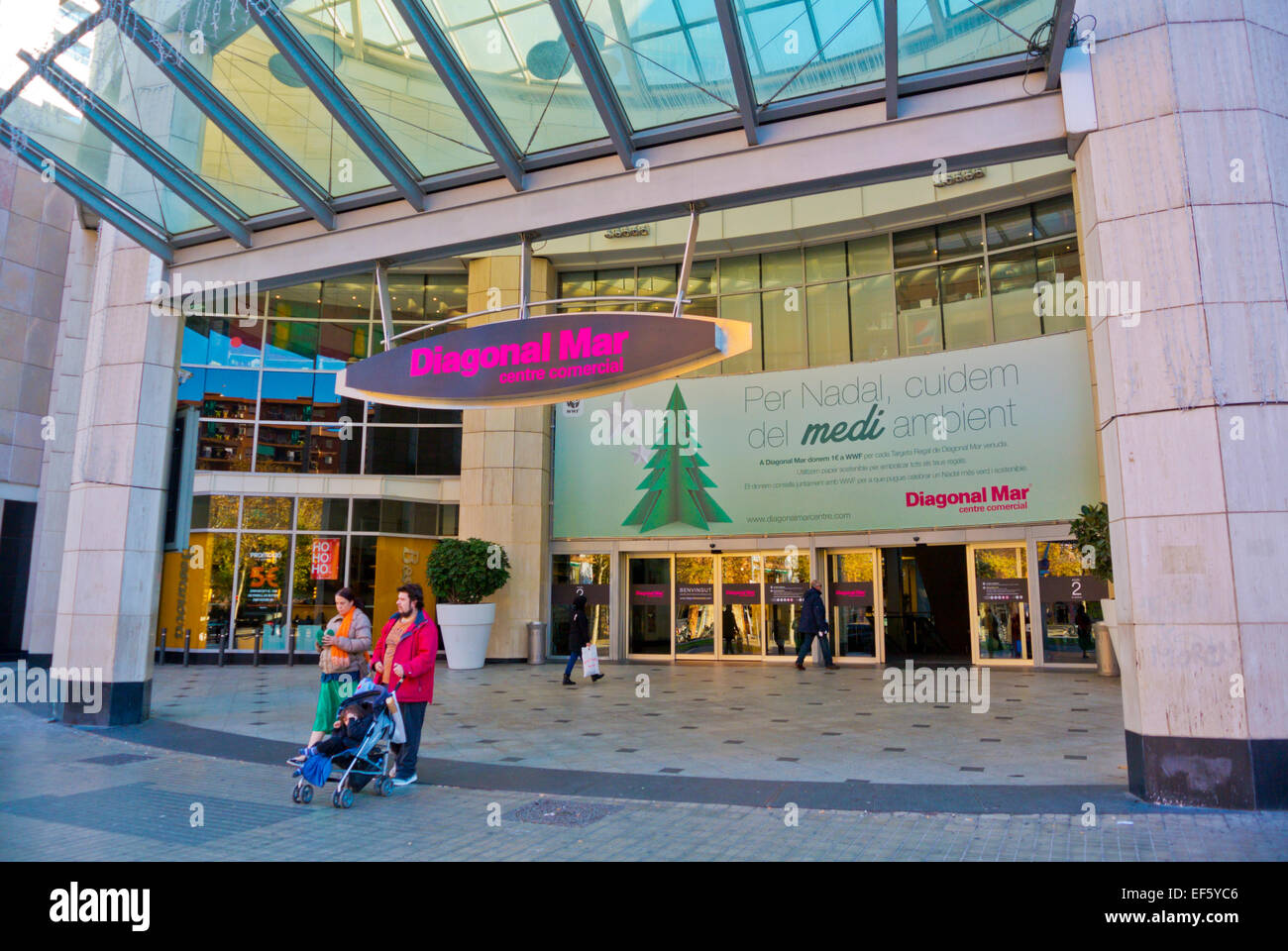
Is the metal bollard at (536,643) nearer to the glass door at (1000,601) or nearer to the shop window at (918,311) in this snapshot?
the glass door at (1000,601)

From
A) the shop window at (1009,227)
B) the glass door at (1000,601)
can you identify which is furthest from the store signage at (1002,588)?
the shop window at (1009,227)

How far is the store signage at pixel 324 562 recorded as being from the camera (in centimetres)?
1881

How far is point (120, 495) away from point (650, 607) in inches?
452

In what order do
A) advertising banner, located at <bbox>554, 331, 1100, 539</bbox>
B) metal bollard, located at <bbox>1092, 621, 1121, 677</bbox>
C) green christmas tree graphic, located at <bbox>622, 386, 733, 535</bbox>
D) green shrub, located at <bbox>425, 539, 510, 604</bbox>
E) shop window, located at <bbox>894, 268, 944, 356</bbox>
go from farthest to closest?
green christmas tree graphic, located at <bbox>622, 386, 733, 535</bbox>, shop window, located at <bbox>894, 268, 944, 356</bbox>, green shrub, located at <bbox>425, 539, 510, 604</bbox>, advertising banner, located at <bbox>554, 331, 1100, 539</bbox>, metal bollard, located at <bbox>1092, 621, 1121, 677</bbox>

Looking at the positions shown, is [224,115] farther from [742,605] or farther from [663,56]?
[742,605]

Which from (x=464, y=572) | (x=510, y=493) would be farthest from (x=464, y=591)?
(x=510, y=493)

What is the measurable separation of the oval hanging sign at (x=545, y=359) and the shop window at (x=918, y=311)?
12.0 metres

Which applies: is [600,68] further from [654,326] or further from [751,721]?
[751,721]

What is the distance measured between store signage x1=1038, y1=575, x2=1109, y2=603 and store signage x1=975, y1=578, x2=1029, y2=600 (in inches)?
12.3

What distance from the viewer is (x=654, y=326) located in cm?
649

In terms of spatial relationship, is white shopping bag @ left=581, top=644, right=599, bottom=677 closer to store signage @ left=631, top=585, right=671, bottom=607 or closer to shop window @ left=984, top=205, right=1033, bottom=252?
store signage @ left=631, top=585, right=671, bottom=607

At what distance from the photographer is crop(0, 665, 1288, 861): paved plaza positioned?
4973 mm

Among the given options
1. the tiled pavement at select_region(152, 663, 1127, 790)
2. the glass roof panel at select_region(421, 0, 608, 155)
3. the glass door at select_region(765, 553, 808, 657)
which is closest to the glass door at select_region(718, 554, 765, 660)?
the glass door at select_region(765, 553, 808, 657)

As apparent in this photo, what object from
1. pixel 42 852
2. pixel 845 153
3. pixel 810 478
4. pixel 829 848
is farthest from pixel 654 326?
pixel 810 478
